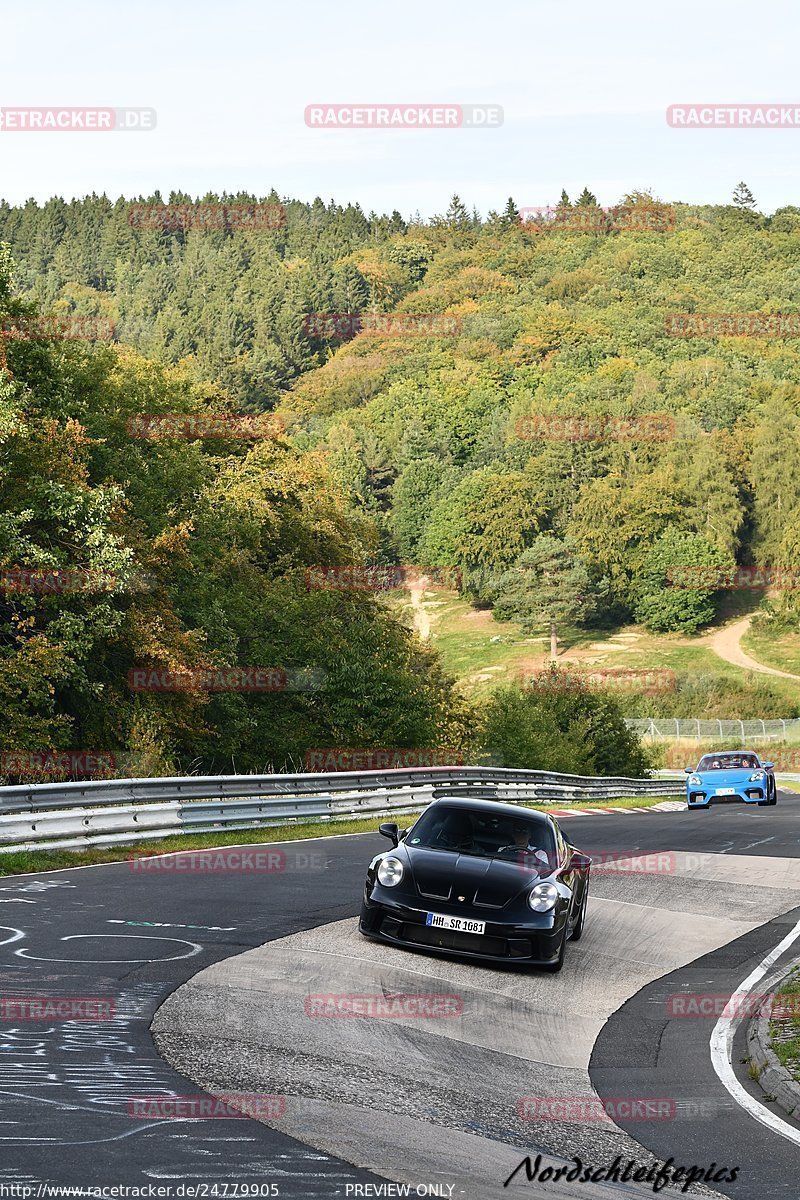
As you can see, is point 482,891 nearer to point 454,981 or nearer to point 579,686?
point 454,981

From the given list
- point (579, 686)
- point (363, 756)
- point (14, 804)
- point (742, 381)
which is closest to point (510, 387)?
point (742, 381)

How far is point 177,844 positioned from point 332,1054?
12799mm

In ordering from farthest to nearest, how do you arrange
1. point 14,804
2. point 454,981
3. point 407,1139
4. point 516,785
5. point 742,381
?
1. point 742,381
2. point 516,785
3. point 14,804
4. point 454,981
5. point 407,1139

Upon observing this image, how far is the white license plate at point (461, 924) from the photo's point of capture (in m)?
11.7

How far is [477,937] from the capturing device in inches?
460

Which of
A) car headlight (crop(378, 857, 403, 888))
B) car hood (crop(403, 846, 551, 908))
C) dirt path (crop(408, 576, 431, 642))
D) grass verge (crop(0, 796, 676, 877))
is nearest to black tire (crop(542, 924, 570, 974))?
car hood (crop(403, 846, 551, 908))

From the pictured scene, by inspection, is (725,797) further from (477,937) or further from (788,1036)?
(788,1036)

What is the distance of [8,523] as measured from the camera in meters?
28.9

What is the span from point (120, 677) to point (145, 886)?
20580mm

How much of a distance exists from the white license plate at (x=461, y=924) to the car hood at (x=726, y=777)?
91.2ft

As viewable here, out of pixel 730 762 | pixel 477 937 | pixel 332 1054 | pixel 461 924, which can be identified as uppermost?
pixel 332 1054

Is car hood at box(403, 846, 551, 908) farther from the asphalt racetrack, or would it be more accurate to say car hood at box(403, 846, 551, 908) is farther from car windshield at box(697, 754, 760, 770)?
car windshield at box(697, 754, 760, 770)

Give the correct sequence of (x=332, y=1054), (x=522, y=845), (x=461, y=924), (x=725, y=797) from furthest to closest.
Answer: (x=725, y=797) → (x=522, y=845) → (x=461, y=924) → (x=332, y=1054)

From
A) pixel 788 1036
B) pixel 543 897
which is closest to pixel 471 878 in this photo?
pixel 543 897
